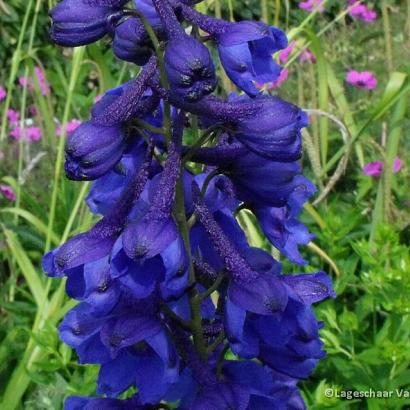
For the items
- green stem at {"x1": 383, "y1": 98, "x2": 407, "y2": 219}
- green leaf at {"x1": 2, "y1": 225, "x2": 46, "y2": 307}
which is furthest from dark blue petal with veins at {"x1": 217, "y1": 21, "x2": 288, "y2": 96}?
green leaf at {"x1": 2, "y1": 225, "x2": 46, "y2": 307}

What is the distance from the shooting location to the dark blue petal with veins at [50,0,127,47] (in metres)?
1.16

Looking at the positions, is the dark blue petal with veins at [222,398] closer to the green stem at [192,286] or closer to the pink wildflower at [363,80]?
the green stem at [192,286]

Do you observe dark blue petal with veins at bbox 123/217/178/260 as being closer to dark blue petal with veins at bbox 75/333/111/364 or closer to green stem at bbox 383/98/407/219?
dark blue petal with veins at bbox 75/333/111/364

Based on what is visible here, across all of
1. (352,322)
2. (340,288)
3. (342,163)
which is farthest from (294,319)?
(342,163)

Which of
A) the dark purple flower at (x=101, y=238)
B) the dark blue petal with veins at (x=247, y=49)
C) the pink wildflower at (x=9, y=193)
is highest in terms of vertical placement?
the dark blue petal with veins at (x=247, y=49)

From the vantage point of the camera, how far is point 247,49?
1122 millimetres

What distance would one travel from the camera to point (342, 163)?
2.46 m

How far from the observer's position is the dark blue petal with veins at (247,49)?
1114 millimetres

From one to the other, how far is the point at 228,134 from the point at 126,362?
14.2 inches

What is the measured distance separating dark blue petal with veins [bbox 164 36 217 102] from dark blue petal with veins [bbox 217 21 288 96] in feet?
0.26

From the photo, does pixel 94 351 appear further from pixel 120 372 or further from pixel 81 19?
pixel 81 19

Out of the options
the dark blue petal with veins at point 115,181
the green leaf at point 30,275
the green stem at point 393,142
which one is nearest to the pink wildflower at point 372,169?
the green stem at point 393,142

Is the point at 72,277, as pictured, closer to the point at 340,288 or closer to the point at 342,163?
the point at 340,288

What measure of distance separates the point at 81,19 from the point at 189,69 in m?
0.23
